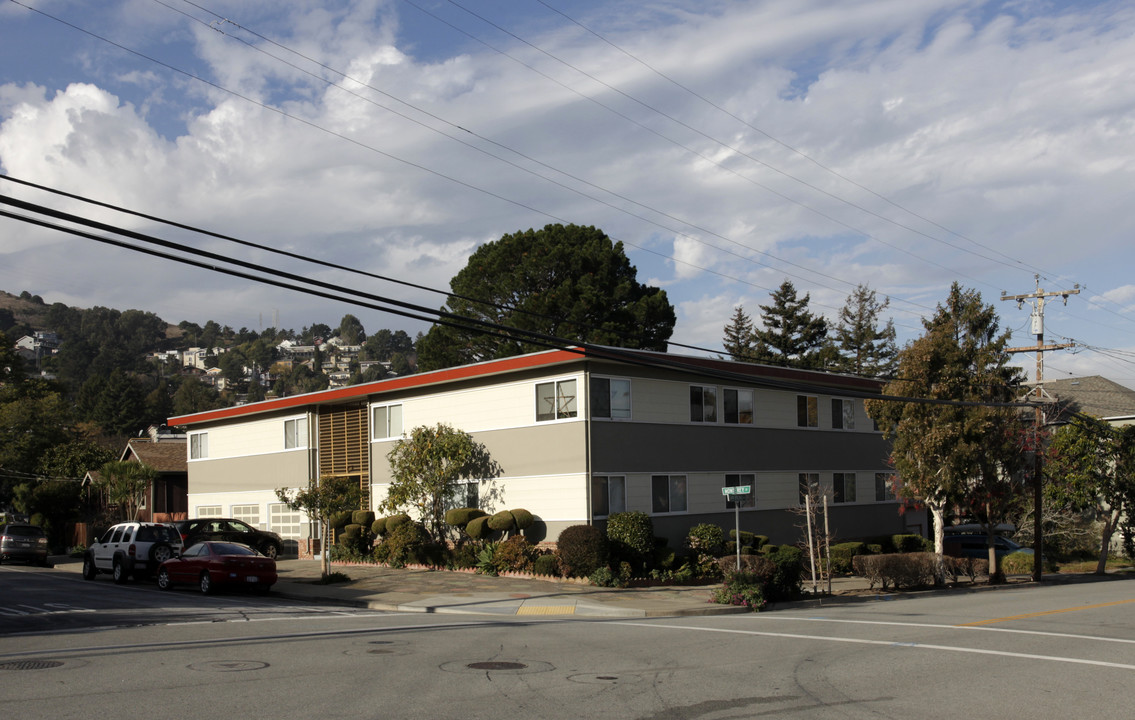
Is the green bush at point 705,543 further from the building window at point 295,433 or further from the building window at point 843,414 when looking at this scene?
the building window at point 295,433

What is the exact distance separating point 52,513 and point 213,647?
4265 centimetres

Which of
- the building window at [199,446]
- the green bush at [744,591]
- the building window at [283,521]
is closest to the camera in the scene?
the green bush at [744,591]

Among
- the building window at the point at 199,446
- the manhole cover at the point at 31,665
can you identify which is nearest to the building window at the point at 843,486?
the building window at the point at 199,446

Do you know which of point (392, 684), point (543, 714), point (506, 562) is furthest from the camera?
point (506, 562)

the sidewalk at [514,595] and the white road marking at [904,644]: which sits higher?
the white road marking at [904,644]

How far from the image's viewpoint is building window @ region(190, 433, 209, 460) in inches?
1771

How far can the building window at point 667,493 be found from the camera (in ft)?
95.3

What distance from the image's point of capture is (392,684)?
1101 centimetres

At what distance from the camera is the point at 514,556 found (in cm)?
2784

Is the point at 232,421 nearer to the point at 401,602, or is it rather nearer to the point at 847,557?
the point at 401,602

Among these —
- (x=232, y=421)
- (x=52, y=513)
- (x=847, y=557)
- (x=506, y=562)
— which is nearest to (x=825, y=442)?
(x=847, y=557)

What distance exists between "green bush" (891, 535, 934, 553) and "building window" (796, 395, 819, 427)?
555cm

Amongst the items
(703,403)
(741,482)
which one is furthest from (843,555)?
(703,403)

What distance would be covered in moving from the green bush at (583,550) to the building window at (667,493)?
3.27 m
